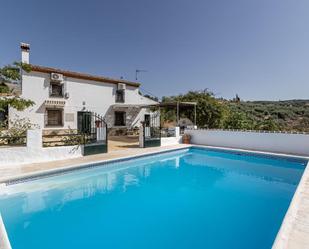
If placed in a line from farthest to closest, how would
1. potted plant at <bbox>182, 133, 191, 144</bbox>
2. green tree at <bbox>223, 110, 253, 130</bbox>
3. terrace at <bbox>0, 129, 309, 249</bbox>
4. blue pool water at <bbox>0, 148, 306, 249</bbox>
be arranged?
green tree at <bbox>223, 110, 253, 130</bbox> < potted plant at <bbox>182, 133, 191, 144</bbox> < blue pool water at <bbox>0, 148, 306, 249</bbox> < terrace at <bbox>0, 129, 309, 249</bbox>

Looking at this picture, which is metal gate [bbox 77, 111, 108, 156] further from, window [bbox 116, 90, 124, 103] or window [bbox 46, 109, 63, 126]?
window [bbox 116, 90, 124, 103]

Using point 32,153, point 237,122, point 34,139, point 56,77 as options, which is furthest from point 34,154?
point 237,122

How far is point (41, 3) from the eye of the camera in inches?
650

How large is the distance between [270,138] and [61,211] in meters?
15.0

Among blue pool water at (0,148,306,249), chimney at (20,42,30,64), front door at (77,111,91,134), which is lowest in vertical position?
blue pool water at (0,148,306,249)

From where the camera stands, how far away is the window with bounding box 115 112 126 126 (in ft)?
79.3

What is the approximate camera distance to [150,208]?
7.11m

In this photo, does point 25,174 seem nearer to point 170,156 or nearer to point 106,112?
point 170,156

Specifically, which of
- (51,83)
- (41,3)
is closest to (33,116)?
(51,83)

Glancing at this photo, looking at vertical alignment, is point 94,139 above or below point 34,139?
below

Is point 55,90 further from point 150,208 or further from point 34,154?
point 150,208

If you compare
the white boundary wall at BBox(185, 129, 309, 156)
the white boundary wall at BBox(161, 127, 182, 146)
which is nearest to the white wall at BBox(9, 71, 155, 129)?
the white boundary wall at BBox(161, 127, 182, 146)

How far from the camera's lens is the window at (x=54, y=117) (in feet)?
63.2

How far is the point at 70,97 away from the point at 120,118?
640 centimetres
